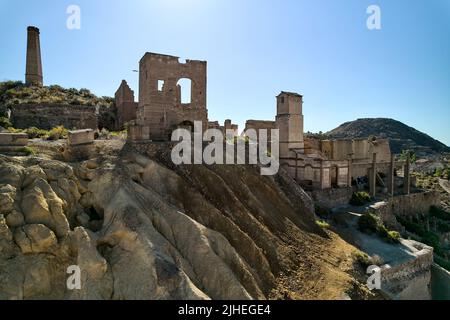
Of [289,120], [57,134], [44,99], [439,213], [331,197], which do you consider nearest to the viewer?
[57,134]

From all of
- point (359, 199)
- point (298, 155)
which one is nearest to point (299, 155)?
point (298, 155)

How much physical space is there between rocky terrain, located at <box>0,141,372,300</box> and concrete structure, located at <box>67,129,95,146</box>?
1.87 feet

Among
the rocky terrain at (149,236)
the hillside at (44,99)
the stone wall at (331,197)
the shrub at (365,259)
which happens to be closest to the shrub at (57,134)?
the rocky terrain at (149,236)

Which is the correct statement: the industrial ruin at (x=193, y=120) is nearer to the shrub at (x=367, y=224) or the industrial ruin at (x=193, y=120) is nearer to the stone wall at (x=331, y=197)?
the stone wall at (x=331, y=197)

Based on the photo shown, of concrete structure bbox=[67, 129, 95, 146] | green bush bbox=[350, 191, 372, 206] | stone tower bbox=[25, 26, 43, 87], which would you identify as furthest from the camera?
stone tower bbox=[25, 26, 43, 87]

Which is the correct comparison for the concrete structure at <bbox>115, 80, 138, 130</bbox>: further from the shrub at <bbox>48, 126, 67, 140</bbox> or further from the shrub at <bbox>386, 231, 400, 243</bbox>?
the shrub at <bbox>386, 231, 400, 243</bbox>

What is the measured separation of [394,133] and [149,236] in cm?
10947

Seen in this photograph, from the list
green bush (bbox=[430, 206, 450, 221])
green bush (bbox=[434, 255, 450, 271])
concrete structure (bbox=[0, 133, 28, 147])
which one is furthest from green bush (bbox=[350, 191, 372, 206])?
concrete structure (bbox=[0, 133, 28, 147])

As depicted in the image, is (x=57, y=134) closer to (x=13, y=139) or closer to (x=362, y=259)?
(x=13, y=139)

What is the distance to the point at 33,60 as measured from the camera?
32625mm

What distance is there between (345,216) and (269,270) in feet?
36.8

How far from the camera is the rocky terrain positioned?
348 inches

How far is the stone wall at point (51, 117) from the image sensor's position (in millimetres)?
24469

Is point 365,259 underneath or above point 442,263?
above
